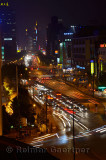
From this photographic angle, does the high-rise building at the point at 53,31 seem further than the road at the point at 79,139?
Yes

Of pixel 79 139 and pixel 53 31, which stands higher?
pixel 53 31

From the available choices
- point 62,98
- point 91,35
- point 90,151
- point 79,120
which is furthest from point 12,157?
point 91,35

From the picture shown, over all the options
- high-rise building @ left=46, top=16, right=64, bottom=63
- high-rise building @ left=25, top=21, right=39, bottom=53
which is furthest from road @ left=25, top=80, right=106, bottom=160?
high-rise building @ left=25, top=21, right=39, bottom=53

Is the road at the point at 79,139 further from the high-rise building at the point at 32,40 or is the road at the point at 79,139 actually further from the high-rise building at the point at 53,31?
the high-rise building at the point at 32,40

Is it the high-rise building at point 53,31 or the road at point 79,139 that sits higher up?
the high-rise building at point 53,31

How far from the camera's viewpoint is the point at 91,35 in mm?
46562

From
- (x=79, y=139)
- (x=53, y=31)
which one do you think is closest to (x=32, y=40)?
(x=53, y=31)

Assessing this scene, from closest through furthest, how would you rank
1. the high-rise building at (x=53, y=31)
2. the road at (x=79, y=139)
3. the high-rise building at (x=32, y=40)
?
the road at (x=79, y=139) → the high-rise building at (x=53, y=31) → the high-rise building at (x=32, y=40)

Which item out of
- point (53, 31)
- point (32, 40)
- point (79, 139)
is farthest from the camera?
point (32, 40)

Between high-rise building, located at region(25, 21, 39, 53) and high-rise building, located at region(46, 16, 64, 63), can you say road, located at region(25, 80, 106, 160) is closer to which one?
high-rise building, located at region(46, 16, 64, 63)

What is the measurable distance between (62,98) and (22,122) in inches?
369

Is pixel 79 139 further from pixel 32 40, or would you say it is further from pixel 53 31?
pixel 32 40

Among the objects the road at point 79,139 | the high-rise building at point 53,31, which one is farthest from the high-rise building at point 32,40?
the road at point 79,139

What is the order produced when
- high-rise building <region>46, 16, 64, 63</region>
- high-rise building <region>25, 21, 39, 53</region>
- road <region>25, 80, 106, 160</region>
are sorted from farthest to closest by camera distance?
high-rise building <region>25, 21, 39, 53</region> < high-rise building <region>46, 16, 64, 63</region> < road <region>25, 80, 106, 160</region>
